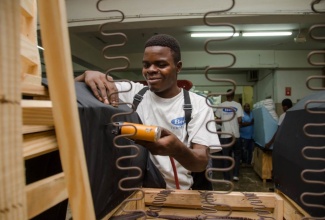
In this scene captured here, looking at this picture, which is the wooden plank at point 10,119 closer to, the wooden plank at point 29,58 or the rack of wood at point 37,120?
the rack of wood at point 37,120

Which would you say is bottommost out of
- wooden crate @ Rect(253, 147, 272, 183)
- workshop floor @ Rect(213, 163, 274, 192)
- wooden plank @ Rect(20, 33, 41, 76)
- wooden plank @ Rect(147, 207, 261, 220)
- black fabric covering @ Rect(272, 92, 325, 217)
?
workshop floor @ Rect(213, 163, 274, 192)

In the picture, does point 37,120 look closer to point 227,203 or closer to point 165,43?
point 227,203

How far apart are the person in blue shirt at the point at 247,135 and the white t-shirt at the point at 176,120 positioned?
4637mm

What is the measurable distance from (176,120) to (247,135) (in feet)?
15.8

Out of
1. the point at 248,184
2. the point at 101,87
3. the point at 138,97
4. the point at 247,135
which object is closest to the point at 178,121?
the point at 138,97

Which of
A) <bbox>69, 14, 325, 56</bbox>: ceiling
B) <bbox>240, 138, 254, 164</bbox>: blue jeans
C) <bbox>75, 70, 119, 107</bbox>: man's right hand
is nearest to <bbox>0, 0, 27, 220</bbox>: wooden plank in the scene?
<bbox>75, 70, 119, 107</bbox>: man's right hand

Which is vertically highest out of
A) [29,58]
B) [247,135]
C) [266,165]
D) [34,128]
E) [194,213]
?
[29,58]

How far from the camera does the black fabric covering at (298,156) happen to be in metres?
0.62

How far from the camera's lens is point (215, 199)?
0.84m

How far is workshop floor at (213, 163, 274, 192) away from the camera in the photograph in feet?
12.9

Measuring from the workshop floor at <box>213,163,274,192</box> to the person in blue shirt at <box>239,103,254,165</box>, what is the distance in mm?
429

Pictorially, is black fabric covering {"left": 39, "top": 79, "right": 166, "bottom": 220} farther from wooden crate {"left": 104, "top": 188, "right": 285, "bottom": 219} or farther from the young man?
the young man

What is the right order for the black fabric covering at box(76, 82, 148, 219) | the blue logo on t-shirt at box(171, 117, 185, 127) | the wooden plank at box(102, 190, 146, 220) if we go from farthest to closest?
the blue logo on t-shirt at box(171, 117, 185, 127) < the wooden plank at box(102, 190, 146, 220) < the black fabric covering at box(76, 82, 148, 219)

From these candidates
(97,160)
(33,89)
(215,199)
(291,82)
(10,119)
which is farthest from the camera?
(291,82)
